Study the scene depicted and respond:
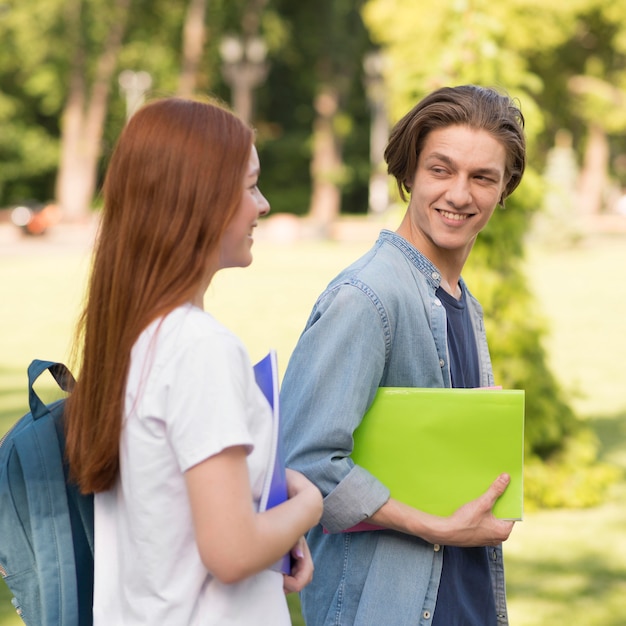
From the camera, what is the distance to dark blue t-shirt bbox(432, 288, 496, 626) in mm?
2264

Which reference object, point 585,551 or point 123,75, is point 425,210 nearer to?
point 585,551

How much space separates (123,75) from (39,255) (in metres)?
19.6

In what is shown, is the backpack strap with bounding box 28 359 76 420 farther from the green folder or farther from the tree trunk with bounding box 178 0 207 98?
the tree trunk with bounding box 178 0 207 98

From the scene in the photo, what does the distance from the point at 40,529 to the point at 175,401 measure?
37cm

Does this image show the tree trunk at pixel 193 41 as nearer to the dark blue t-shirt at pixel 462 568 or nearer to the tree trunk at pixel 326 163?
the tree trunk at pixel 326 163

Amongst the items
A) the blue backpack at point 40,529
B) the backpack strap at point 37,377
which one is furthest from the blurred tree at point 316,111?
the blue backpack at point 40,529

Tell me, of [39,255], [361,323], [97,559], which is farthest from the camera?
[39,255]

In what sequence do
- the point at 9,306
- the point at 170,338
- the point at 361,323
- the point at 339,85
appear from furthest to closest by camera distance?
1. the point at 339,85
2. the point at 9,306
3. the point at 361,323
4. the point at 170,338

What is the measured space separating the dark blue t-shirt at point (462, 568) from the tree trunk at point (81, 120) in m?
38.2

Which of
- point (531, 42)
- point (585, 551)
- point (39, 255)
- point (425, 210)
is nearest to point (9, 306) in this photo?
point (39, 255)

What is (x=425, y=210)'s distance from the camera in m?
2.43

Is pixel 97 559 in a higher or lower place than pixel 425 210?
lower

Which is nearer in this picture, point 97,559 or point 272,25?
point 97,559

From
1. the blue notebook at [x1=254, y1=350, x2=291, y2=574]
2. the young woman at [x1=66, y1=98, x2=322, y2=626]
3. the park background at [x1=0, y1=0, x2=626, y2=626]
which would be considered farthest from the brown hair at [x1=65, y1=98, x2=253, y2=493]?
the park background at [x1=0, y1=0, x2=626, y2=626]
